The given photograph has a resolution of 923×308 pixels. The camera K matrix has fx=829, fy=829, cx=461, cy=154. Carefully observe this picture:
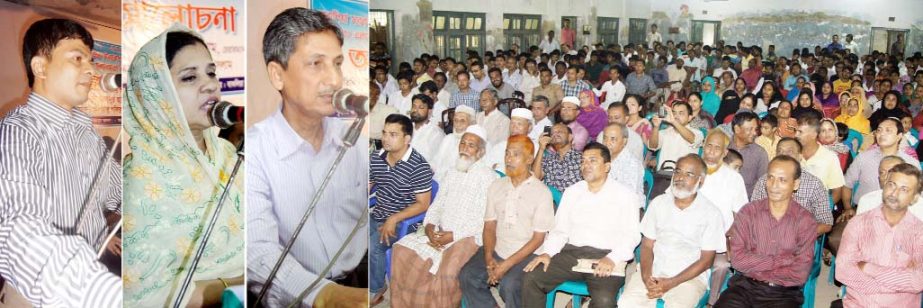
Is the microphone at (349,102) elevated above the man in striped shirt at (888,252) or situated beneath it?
elevated above

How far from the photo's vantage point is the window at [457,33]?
13094 millimetres

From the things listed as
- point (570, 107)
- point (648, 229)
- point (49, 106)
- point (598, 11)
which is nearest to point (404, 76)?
point (570, 107)

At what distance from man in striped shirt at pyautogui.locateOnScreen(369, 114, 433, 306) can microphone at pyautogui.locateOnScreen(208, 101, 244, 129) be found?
175 centimetres

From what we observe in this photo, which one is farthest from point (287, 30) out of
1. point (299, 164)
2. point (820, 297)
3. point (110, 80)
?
point (820, 297)

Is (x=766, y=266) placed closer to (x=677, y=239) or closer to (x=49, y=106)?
(x=677, y=239)

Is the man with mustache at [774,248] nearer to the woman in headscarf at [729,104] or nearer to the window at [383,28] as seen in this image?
the woman in headscarf at [729,104]

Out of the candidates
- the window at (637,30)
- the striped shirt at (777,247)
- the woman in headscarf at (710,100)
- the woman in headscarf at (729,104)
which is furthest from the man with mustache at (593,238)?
the window at (637,30)

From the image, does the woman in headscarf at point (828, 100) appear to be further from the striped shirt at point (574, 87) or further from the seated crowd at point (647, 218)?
the seated crowd at point (647, 218)

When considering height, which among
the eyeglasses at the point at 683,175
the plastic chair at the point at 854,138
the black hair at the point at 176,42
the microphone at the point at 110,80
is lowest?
the eyeglasses at the point at 683,175

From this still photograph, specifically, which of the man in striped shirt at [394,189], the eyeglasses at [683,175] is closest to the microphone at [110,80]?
the man in striped shirt at [394,189]

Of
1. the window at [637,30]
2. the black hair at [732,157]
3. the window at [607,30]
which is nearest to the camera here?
the black hair at [732,157]

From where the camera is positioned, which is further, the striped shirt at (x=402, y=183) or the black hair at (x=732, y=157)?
the black hair at (x=732, y=157)

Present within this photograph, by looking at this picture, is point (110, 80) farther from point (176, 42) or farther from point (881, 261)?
point (881, 261)

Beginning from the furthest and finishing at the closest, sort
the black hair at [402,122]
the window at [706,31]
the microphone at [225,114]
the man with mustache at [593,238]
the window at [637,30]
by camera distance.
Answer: the window at [637,30] < the window at [706,31] < the black hair at [402,122] < the man with mustache at [593,238] < the microphone at [225,114]
